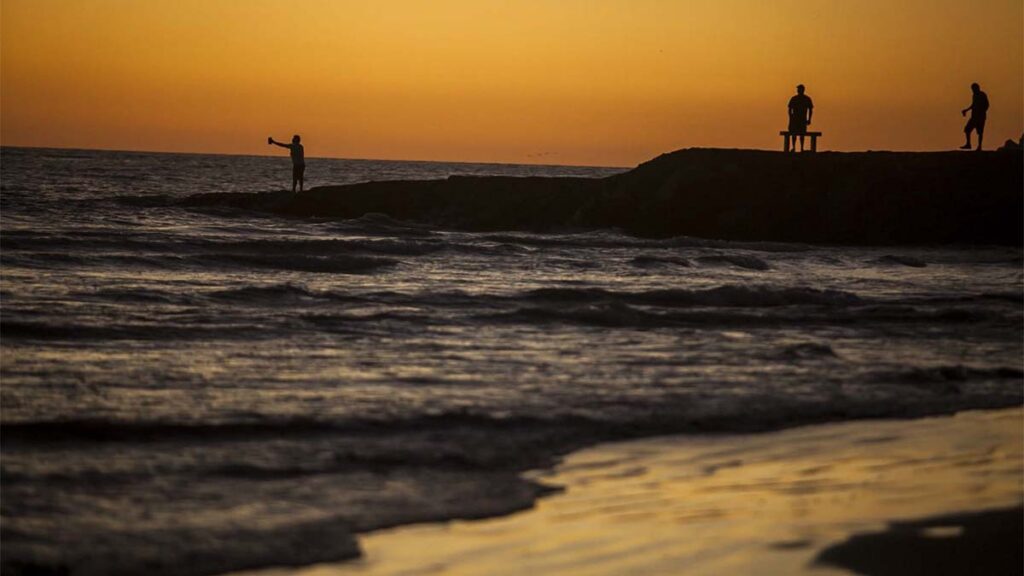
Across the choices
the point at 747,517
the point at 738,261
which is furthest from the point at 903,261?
the point at 747,517

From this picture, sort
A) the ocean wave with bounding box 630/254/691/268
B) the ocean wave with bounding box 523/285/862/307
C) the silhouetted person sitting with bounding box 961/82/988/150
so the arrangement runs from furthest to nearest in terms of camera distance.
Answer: the silhouetted person sitting with bounding box 961/82/988/150, the ocean wave with bounding box 630/254/691/268, the ocean wave with bounding box 523/285/862/307

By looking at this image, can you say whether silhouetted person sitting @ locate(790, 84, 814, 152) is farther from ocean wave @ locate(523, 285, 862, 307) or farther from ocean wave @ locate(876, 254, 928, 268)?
ocean wave @ locate(523, 285, 862, 307)

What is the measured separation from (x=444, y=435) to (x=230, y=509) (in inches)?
90.5

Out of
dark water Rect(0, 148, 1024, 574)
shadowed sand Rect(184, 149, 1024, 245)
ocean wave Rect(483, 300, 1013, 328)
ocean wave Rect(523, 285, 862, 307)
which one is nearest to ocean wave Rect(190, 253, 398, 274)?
dark water Rect(0, 148, 1024, 574)

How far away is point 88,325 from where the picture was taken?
15.0m

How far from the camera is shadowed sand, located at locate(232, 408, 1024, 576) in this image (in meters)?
6.14

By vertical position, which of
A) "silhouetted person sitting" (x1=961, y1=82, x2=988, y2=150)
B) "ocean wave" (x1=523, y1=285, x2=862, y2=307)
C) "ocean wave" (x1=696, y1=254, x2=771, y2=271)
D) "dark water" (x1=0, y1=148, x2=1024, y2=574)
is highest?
"silhouetted person sitting" (x1=961, y1=82, x2=988, y2=150)

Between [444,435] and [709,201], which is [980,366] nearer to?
[444,435]

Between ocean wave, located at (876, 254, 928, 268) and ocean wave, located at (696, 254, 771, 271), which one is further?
ocean wave, located at (876, 254, 928, 268)

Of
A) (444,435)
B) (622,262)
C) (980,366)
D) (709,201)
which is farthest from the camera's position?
(709,201)

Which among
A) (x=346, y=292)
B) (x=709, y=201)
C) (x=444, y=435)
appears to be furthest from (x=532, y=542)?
(x=709, y=201)

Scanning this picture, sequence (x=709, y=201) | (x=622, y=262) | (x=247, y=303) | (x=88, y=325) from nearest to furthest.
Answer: (x=88, y=325) < (x=247, y=303) < (x=622, y=262) < (x=709, y=201)

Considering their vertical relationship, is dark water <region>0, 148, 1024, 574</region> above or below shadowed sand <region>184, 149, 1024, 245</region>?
below

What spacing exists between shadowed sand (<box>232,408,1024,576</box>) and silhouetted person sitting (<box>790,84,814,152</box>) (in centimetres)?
2394
